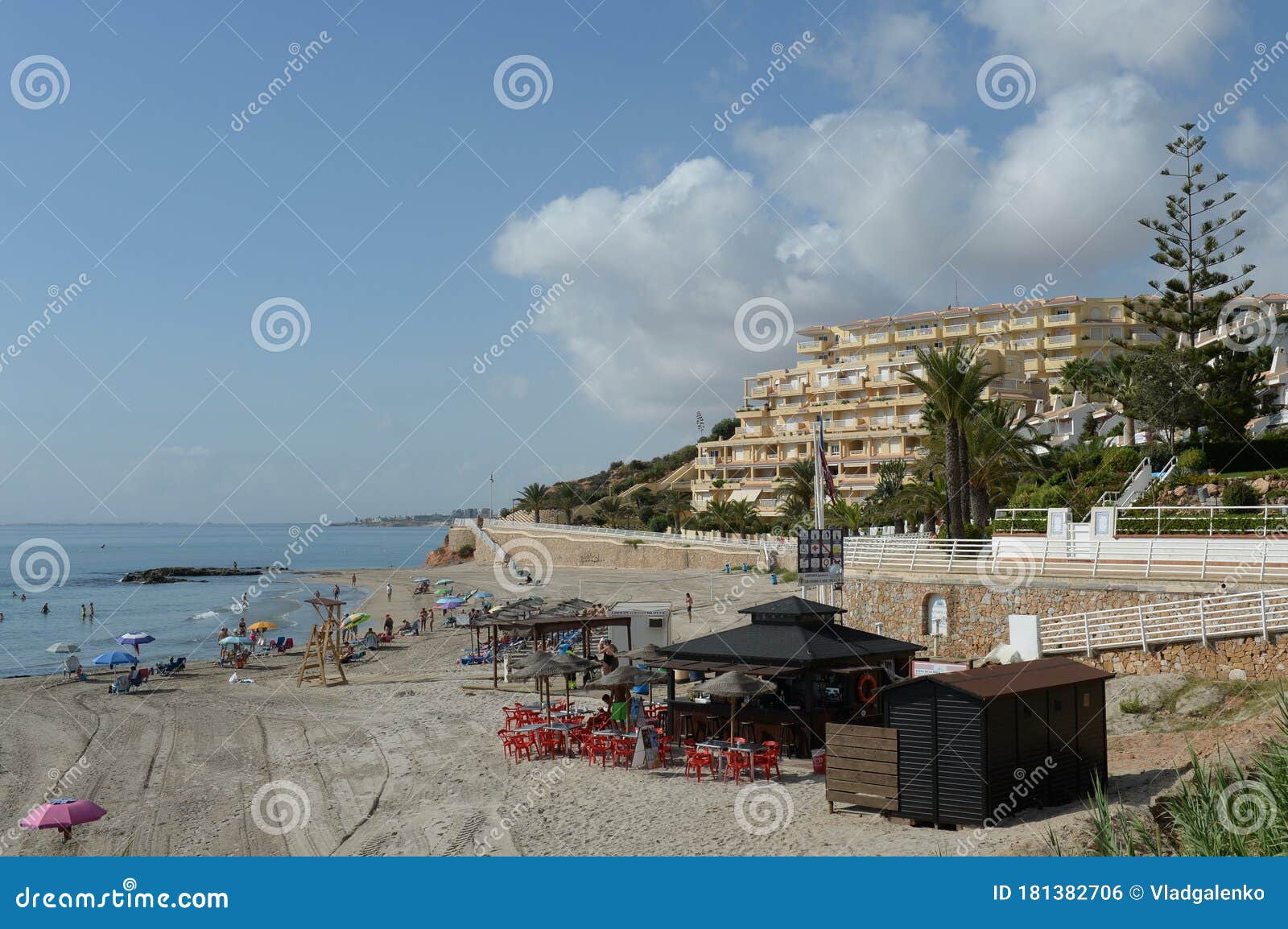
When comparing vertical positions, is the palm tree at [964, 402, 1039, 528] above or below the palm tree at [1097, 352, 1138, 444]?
below

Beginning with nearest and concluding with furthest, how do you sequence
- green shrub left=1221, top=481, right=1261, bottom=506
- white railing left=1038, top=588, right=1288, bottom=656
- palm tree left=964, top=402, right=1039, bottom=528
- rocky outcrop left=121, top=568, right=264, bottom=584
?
white railing left=1038, top=588, right=1288, bottom=656
green shrub left=1221, top=481, right=1261, bottom=506
palm tree left=964, top=402, right=1039, bottom=528
rocky outcrop left=121, top=568, right=264, bottom=584

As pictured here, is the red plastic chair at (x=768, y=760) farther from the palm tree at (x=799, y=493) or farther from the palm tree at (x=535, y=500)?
the palm tree at (x=535, y=500)

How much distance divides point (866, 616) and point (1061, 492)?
12.0m

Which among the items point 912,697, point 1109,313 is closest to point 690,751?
point 912,697

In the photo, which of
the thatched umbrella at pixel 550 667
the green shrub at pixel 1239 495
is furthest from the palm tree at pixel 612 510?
the thatched umbrella at pixel 550 667

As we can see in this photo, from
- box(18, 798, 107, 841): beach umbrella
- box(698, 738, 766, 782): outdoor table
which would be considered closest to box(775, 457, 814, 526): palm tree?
box(698, 738, 766, 782): outdoor table

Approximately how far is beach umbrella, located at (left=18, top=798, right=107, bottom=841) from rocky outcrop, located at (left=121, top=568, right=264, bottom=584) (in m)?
92.0

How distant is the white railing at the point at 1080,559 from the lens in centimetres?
2033

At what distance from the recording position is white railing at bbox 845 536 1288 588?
20.3 metres

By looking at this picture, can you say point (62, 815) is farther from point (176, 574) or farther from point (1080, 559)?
→ point (176, 574)

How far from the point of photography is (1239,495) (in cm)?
3088

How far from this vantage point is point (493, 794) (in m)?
14.7

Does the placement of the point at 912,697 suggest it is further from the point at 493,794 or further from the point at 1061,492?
the point at 1061,492

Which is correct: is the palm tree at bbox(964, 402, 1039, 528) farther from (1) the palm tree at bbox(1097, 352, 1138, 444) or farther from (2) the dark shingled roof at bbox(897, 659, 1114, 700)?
(2) the dark shingled roof at bbox(897, 659, 1114, 700)
